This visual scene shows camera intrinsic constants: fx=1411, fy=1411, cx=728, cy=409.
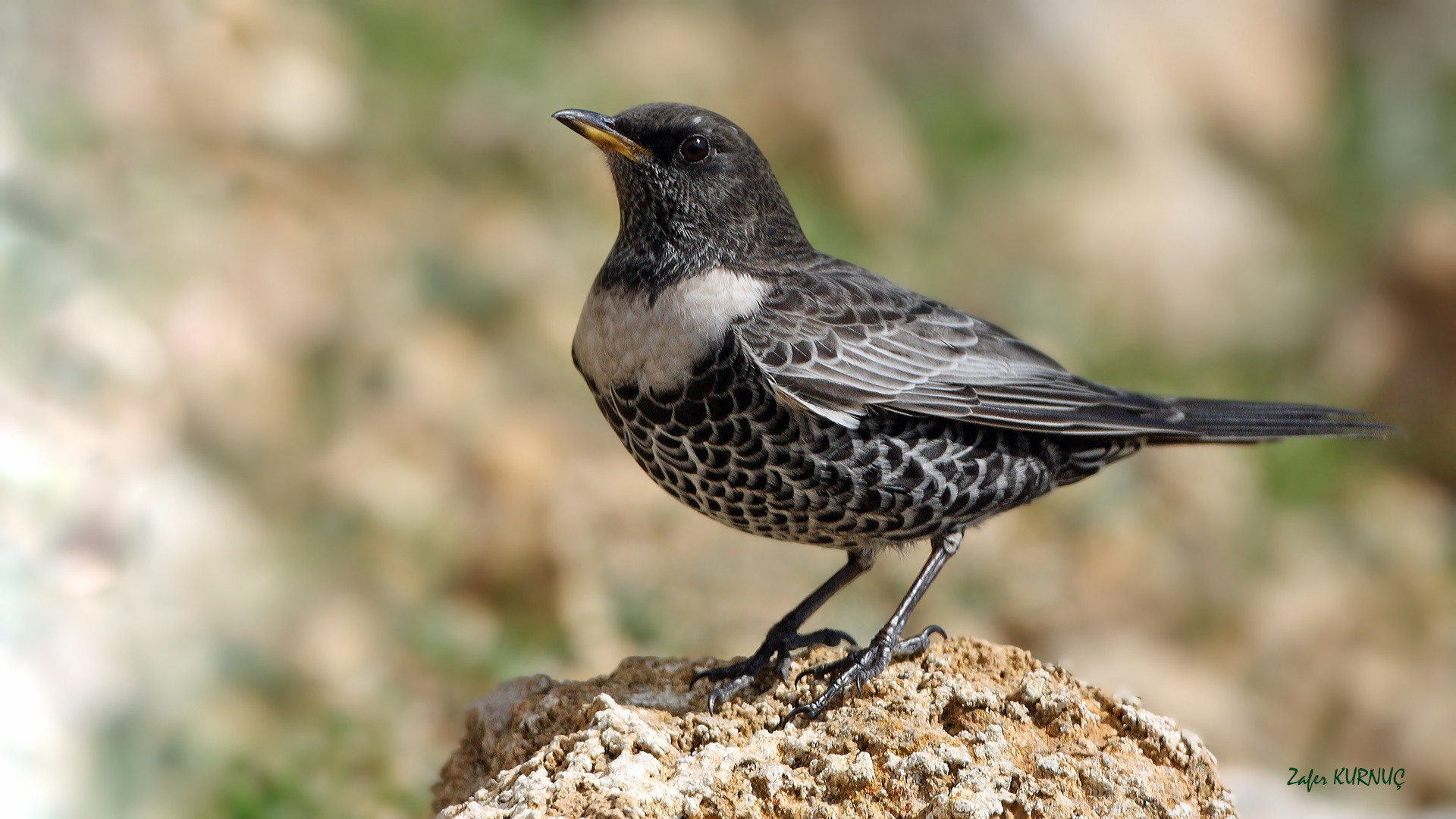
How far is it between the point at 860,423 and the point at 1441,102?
13.9 m

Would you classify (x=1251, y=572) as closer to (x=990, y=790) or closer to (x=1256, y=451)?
(x=1256, y=451)

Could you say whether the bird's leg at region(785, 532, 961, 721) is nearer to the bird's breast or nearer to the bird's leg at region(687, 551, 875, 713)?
the bird's leg at region(687, 551, 875, 713)

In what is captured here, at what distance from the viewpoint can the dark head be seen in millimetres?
4734

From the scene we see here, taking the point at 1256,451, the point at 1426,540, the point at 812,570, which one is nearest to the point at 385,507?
the point at 812,570

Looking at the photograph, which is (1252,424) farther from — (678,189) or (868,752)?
(678,189)

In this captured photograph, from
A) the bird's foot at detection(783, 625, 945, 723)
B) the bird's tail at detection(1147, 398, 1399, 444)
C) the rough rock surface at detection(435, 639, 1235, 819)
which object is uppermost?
the bird's tail at detection(1147, 398, 1399, 444)

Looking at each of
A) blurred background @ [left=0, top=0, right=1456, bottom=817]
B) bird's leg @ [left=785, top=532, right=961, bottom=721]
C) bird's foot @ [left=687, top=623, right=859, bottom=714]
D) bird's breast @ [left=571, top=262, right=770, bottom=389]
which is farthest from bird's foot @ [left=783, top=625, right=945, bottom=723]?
blurred background @ [left=0, top=0, right=1456, bottom=817]

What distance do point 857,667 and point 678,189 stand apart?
1.70 meters

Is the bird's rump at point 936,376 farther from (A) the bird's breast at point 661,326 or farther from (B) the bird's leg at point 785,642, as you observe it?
(B) the bird's leg at point 785,642

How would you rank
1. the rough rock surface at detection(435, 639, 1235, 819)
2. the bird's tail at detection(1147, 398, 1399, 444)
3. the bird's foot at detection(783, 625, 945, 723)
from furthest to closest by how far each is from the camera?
1. the bird's tail at detection(1147, 398, 1399, 444)
2. the bird's foot at detection(783, 625, 945, 723)
3. the rough rock surface at detection(435, 639, 1235, 819)

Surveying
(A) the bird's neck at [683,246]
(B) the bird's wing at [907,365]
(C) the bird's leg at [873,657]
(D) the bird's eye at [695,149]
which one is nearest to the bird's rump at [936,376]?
(B) the bird's wing at [907,365]

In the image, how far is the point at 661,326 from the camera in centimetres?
445

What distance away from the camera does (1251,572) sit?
31.7 feet

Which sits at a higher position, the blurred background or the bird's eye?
the blurred background
